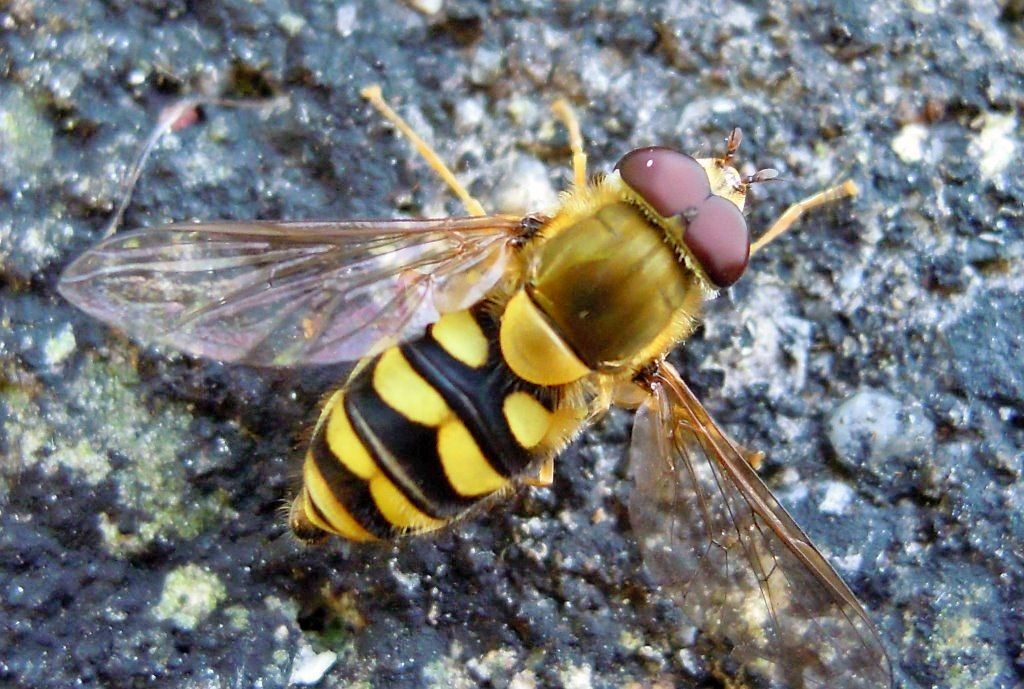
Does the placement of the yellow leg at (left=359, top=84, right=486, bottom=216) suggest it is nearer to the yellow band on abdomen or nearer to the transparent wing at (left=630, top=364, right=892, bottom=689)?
the yellow band on abdomen

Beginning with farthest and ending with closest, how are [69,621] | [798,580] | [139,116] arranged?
[139,116], [69,621], [798,580]

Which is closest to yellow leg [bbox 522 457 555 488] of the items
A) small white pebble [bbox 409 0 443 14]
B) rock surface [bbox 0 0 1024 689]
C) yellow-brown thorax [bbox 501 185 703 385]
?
rock surface [bbox 0 0 1024 689]

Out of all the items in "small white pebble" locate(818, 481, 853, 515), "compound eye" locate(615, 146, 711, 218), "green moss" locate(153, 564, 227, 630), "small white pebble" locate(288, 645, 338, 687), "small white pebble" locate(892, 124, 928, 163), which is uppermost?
"compound eye" locate(615, 146, 711, 218)

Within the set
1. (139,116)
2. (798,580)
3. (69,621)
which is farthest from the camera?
(139,116)

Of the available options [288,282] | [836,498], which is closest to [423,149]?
[288,282]

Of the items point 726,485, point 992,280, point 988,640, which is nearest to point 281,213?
point 726,485

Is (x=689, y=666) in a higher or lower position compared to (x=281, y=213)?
lower

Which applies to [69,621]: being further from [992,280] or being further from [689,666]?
[992,280]

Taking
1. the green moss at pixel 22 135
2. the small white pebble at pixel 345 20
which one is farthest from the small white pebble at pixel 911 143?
the green moss at pixel 22 135
